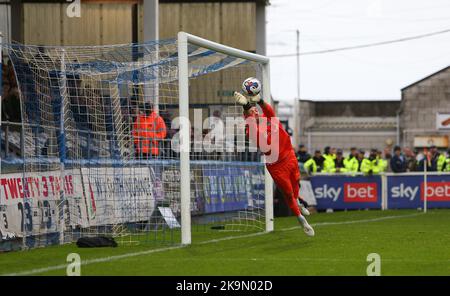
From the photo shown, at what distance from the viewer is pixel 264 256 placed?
13570mm

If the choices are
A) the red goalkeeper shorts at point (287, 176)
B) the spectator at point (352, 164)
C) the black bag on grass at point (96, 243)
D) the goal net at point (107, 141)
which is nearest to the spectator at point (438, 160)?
the spectator at point (352, 164)

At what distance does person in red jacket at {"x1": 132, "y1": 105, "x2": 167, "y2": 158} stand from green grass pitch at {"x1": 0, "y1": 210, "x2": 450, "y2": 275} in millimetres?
1941

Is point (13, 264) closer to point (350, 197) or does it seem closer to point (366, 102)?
point (350, 197)

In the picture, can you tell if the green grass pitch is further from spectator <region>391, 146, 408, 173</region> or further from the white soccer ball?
spectator <region>391, 146, 408, 173</region>

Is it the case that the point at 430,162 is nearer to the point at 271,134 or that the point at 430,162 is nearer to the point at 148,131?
the point at 148,131

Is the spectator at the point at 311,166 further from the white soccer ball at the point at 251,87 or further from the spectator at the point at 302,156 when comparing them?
the white soccer ball at the point at 251,87

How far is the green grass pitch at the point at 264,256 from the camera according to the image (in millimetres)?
11641

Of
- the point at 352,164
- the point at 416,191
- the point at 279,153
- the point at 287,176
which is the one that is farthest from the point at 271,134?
the point at 352,164

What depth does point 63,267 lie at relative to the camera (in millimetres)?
12227

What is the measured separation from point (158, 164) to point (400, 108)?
44.8 metres

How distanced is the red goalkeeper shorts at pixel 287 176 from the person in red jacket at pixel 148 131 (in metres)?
2.47

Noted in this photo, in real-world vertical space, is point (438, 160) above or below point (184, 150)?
below

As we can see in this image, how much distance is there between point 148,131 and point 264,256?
5687mm

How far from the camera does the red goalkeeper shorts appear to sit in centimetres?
1709
